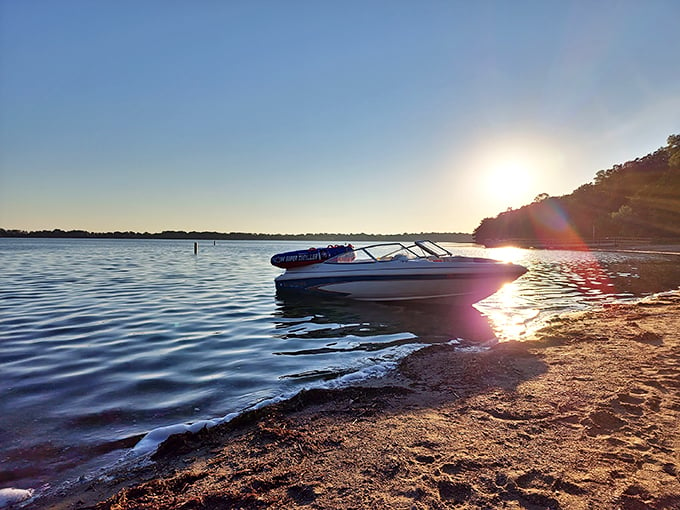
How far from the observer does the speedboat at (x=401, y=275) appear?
11508 millimetres

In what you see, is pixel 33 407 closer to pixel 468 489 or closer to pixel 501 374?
pixel 468 489

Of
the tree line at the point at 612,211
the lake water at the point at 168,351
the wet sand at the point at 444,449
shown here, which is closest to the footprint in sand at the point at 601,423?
the wet sand at the point at 444,449

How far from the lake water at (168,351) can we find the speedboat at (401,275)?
A: 1.63 ft

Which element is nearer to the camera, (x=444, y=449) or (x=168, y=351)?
(x=444, y=449)

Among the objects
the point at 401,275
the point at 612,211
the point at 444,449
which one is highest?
the point at 612,211

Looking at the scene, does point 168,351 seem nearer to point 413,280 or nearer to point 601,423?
point 601,423

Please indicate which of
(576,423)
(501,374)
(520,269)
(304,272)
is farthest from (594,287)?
(576,423)

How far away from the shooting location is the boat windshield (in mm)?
12500

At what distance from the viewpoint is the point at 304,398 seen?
4754 millimetres

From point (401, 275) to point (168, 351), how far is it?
7047 millimetres

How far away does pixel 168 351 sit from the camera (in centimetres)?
722

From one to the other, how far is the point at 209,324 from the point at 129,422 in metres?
5.32

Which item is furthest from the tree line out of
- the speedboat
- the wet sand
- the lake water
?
the wet sand

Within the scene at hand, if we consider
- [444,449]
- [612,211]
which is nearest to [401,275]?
[444,449]
